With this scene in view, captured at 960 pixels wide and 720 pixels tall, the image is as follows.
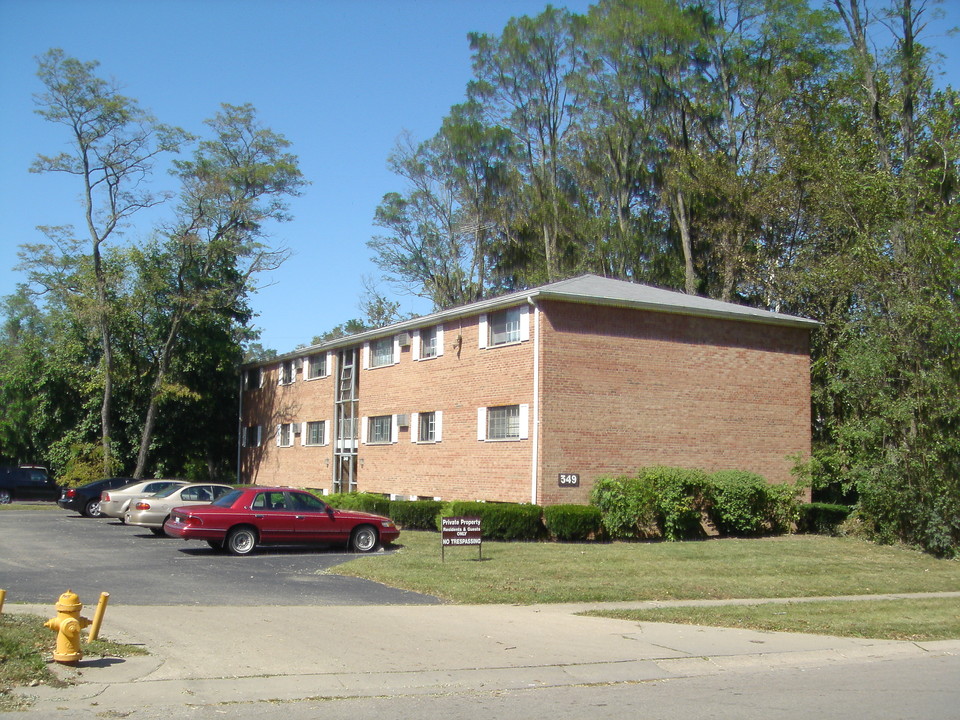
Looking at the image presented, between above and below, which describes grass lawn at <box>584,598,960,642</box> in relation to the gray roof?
below

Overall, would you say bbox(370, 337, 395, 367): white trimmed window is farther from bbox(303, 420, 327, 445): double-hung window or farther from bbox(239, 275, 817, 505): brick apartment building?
bbox(303, 420, 327, 445): double-hung window

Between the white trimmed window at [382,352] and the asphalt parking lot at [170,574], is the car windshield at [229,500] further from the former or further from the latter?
the white trimmed window at [382,352]

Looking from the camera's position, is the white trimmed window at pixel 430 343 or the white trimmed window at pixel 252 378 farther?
the white trimmed window at pixel 252 378

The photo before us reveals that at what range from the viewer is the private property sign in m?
17.2

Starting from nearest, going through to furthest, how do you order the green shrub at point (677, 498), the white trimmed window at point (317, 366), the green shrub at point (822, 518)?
the green shrub at point (677, 498)
the green shrub at point (822, 518)
the white trimmed window at point (317, 366)

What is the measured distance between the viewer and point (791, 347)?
28281 mm

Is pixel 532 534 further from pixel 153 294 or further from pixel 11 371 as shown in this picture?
pixel 11 371

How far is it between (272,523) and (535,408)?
7.53 metres

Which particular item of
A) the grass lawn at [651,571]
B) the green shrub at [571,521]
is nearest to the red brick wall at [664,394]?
the green shrub at [571,521]

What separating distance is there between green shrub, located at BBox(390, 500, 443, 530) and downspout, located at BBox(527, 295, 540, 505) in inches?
117

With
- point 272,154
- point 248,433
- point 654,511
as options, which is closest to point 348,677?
point 654,511

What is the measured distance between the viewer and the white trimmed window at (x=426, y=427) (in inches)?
1096

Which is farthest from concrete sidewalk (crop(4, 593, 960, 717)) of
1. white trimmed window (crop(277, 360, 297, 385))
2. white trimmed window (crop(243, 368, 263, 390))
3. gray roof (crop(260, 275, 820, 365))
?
white trimmed window (crop(243, 368, 263, 390))

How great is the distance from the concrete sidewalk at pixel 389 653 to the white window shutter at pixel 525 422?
10542 millimetres
